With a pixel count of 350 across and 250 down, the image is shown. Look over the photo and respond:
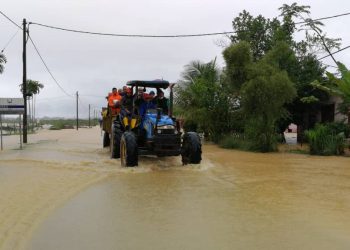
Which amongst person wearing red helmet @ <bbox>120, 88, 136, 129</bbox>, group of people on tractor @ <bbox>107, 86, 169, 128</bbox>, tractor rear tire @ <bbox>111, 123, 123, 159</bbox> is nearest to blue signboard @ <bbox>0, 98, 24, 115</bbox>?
tractor rear tire @ <bbox>111, 123, 123, 159</bbox>

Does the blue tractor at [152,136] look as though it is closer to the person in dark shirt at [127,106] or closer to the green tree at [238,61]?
the person in dark shirt at [127,106]

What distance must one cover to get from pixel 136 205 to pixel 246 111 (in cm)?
1367

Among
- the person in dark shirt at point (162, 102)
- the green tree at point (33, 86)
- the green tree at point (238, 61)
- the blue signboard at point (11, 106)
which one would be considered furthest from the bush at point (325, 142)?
the green tree at point (33, 86)

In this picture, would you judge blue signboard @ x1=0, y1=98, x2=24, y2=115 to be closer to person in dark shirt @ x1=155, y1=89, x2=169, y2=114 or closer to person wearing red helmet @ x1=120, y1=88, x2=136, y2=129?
person wearing red helmet @ x1=120, y1=88, x2=136, y2=129

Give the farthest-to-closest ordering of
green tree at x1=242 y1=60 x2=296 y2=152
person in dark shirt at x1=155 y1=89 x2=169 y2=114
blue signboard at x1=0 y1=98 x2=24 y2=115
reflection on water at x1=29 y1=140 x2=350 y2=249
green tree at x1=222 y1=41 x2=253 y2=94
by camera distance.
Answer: blue signboard at x1=0 y1=98 x2=24 y2=115 → green tree at x1=222 y1=41 x2=253 y2=94 → green tree at x1=242 y1=60 x2=296 y2=152 → person in dark shirt at x1=155 y1=89 x2=169 y2=114 → reflection on water at x1=29 y1=140 x2=350 y2=249

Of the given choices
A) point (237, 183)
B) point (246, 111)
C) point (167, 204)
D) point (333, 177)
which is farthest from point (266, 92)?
point (167, 204)

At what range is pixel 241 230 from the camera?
7.00 meters

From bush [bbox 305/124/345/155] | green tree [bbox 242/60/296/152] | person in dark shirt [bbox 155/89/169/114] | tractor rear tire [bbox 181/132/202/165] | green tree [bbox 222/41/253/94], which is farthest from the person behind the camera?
green tree [bbox 222/41/253/94]

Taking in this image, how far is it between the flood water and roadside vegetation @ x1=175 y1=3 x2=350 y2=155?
578cm

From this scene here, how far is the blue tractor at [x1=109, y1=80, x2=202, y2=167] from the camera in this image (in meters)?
13.8

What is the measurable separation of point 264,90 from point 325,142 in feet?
→ 10.3

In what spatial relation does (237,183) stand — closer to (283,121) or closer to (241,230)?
(241,230)

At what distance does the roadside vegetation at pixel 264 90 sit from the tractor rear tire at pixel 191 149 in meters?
6.56

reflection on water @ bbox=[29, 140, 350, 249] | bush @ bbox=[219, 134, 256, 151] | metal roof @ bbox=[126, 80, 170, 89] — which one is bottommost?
reflection on water @ bbox=[29, 140, 350, 249]
